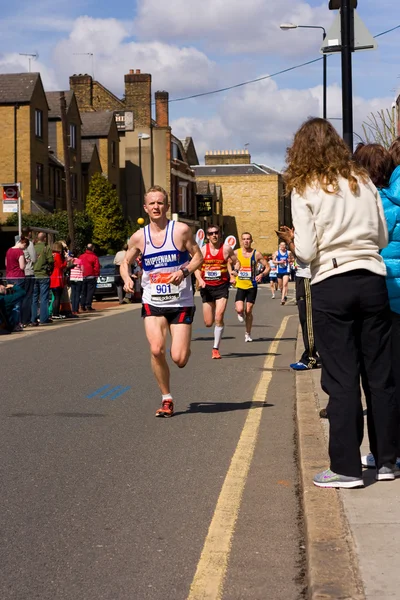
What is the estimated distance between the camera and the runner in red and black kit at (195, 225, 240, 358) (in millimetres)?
14680

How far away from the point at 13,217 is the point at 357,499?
4210cm

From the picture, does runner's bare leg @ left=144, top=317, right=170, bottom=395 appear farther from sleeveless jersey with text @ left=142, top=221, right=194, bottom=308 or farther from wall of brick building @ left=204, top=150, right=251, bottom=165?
wall of brick building @ left=204, top=150, right=251, bottom=165

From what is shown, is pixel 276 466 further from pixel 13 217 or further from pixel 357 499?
pixel 13 217

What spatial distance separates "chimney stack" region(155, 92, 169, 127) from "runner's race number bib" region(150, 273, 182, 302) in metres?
67.7

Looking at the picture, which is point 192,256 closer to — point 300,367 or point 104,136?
point 300,367

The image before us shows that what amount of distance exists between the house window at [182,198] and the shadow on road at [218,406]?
219ft

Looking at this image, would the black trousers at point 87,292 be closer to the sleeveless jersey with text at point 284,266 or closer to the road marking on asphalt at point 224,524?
the sleeveless jersey with text at point 284,266

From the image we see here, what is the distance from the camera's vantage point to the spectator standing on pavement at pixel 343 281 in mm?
5543

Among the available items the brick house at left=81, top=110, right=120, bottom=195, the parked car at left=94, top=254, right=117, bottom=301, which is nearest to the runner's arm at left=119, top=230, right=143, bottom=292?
the parked car at left=94, top=254, right=117, bottom=301

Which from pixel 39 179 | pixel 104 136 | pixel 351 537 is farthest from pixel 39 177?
pixel 351 537

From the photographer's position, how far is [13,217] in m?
46.0

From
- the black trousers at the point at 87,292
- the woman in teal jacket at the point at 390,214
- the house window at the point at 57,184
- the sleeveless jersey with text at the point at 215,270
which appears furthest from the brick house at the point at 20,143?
the woman in teal jacket at the point at 390,214

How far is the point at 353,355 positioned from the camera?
5555 mm

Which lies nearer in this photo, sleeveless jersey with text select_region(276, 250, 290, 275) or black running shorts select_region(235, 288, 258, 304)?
black running shorts select_region(235, 288, 258, 304)
